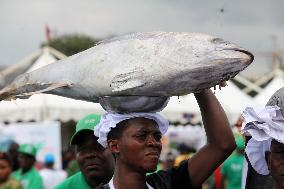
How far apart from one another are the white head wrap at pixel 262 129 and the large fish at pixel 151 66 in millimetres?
299

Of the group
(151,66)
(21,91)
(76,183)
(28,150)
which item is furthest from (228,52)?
(28,150)

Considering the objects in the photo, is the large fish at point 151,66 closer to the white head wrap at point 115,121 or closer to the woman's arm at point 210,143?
the white head wrap at point 115,121

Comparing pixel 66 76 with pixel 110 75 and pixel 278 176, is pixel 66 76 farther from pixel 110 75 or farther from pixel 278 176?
pixel 278 176

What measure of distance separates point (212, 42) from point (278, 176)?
0.67m

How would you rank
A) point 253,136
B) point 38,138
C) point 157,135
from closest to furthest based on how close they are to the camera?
point 253,136 → point 157,135 → point 38,138

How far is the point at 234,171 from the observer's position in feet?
30.0

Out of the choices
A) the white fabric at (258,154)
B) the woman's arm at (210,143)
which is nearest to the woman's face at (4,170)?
the woman's arm at (210,143)

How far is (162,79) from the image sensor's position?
120 inches

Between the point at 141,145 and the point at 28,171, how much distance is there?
5.94 metres

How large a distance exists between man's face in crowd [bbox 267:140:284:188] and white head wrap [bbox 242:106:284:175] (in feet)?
0.16

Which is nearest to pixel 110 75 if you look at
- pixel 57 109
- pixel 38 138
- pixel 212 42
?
pixel 212 42

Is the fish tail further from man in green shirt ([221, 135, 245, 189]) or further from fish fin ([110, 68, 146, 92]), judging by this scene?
man in green shirt ([221, 135, 245, 189])

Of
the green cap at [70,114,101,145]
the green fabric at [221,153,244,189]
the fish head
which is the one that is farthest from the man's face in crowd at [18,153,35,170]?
the fish head

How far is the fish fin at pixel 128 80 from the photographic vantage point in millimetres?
3088
